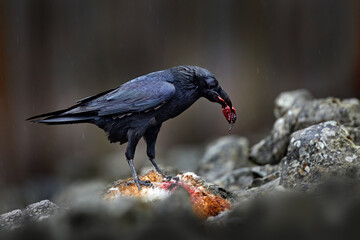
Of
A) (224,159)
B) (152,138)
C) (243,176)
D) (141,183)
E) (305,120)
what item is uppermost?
(152,138)

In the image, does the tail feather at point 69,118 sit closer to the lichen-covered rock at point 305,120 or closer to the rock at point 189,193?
the rock at point 189,193

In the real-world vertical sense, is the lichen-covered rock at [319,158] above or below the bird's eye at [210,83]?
below

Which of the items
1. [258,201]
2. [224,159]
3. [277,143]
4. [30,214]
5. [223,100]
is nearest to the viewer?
[258,201]

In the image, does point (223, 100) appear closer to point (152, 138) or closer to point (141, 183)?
point (152, 138)

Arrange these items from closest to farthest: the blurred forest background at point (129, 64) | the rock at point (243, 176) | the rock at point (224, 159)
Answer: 1. the rock at point (243, 176)
2. the rock at point (224, 159)
3. the blurred forest background at point (129, 64)

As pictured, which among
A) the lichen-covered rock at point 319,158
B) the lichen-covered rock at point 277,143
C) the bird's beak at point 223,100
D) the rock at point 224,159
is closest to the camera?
the lichen-covered rock at point 319,158

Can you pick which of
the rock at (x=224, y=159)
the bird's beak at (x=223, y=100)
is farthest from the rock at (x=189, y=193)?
the rock at (x=224, y=159)

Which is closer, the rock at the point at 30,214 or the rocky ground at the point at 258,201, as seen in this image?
the rocky ground at the point at 258,201

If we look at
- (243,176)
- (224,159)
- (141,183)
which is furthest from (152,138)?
(224,159)

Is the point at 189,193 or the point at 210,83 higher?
the point at 210,83
